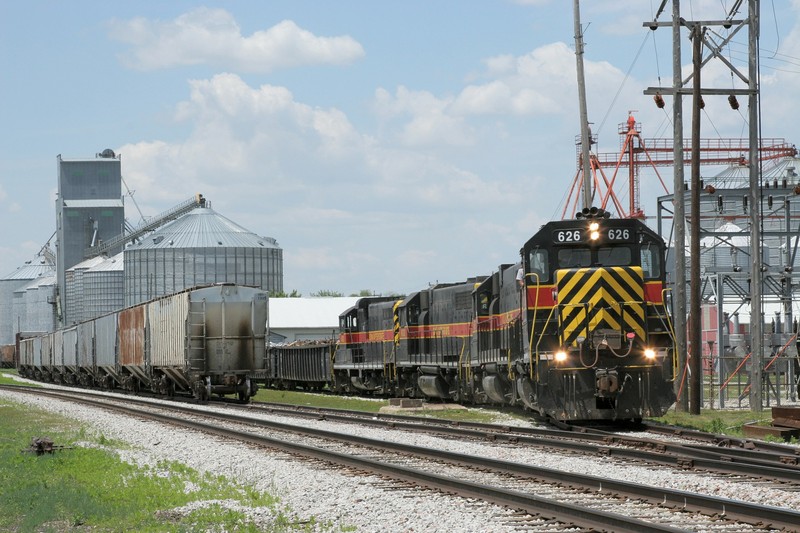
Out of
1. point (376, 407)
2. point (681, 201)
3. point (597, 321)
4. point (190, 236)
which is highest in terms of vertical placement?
point (190, 236)

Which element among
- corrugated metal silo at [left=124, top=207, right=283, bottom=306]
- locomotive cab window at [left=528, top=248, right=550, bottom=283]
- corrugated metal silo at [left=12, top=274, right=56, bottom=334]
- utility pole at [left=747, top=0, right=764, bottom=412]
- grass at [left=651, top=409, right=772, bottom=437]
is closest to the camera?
locomotive cab window at [left=528, top=248, right=550, bottom=283]

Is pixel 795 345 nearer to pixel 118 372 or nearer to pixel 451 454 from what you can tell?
pixel 451 454

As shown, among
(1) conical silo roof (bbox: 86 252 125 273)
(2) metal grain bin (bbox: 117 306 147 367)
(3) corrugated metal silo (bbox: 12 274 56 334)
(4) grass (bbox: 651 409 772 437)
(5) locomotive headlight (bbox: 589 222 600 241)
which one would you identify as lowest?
(4) grass (bbox: 651 409 772 437)

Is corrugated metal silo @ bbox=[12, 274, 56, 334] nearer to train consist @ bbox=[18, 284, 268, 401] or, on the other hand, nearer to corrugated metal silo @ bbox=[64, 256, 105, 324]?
corrugated metal silo @ bbox=[64, 256, 105, 324]

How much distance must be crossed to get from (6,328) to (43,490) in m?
164

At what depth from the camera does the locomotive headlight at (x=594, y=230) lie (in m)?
19.1

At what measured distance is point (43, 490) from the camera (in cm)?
→ 1201

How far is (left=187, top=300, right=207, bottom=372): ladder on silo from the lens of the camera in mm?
32938

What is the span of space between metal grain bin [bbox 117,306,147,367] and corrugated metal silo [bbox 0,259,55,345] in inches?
4929

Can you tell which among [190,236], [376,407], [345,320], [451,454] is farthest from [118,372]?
[190,236]

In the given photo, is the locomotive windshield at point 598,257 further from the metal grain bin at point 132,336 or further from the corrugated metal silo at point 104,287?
the corrugated metal silo at point 104,287

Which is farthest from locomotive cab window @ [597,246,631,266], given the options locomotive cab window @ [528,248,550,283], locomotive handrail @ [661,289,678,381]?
locomotive cab window @ [528,248,550,283]

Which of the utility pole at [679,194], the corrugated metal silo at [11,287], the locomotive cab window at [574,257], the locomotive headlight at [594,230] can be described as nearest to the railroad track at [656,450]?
the locomotive cab window at [574,257]

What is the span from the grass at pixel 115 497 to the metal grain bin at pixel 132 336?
23.7 m
